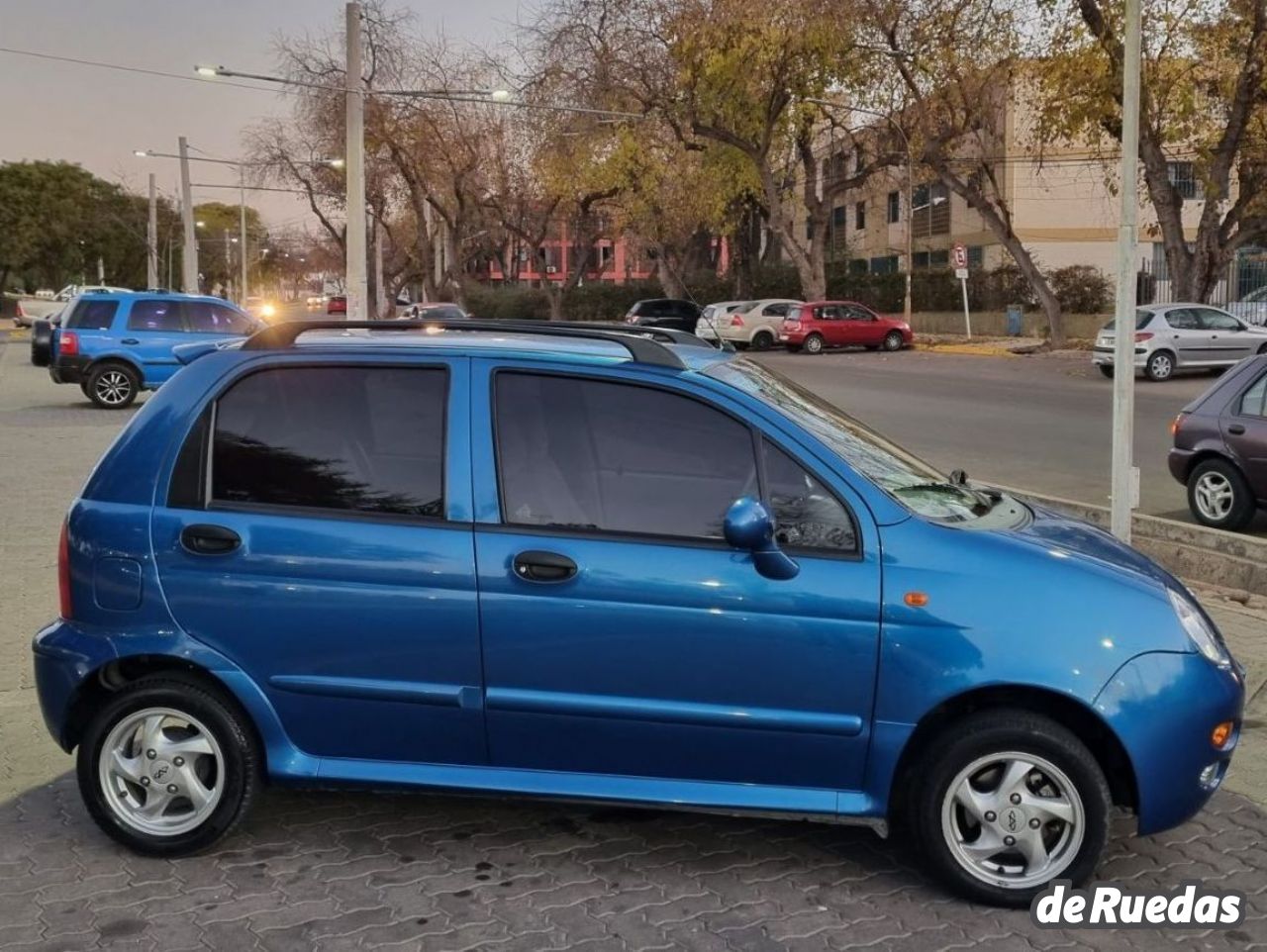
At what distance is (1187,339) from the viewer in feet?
77.5

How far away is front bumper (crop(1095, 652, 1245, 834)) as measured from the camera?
3.46m

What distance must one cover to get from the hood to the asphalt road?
6198 mm

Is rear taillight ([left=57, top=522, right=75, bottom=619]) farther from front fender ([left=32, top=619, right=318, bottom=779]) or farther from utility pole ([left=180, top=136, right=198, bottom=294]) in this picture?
utility pole ([left=180, top=136, right=198, bottom=294])

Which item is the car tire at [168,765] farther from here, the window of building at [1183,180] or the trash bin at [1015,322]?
the window of building at [1183,180]

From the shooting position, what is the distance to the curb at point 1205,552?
763cm

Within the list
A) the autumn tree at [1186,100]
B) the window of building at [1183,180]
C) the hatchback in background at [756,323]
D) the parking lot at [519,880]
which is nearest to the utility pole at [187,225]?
the hatchback in background at [756,323]

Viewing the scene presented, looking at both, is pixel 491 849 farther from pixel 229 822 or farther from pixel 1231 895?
pixel 1231 895

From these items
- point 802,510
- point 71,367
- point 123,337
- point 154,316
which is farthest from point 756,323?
point 802,510

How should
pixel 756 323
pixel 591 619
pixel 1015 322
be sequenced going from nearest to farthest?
1. pixel 591 619
2. pixel 756 323
3. pixel 1015 322

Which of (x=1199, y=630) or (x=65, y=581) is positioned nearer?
(x=1199, y=630)

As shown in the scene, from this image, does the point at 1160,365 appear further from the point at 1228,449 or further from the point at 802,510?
the point at 802,510

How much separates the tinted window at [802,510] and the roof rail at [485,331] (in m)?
0.46

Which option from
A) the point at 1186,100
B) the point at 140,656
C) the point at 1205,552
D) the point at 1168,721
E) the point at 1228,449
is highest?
the point at 1186,100

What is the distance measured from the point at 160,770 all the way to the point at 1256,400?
8.09 metres
